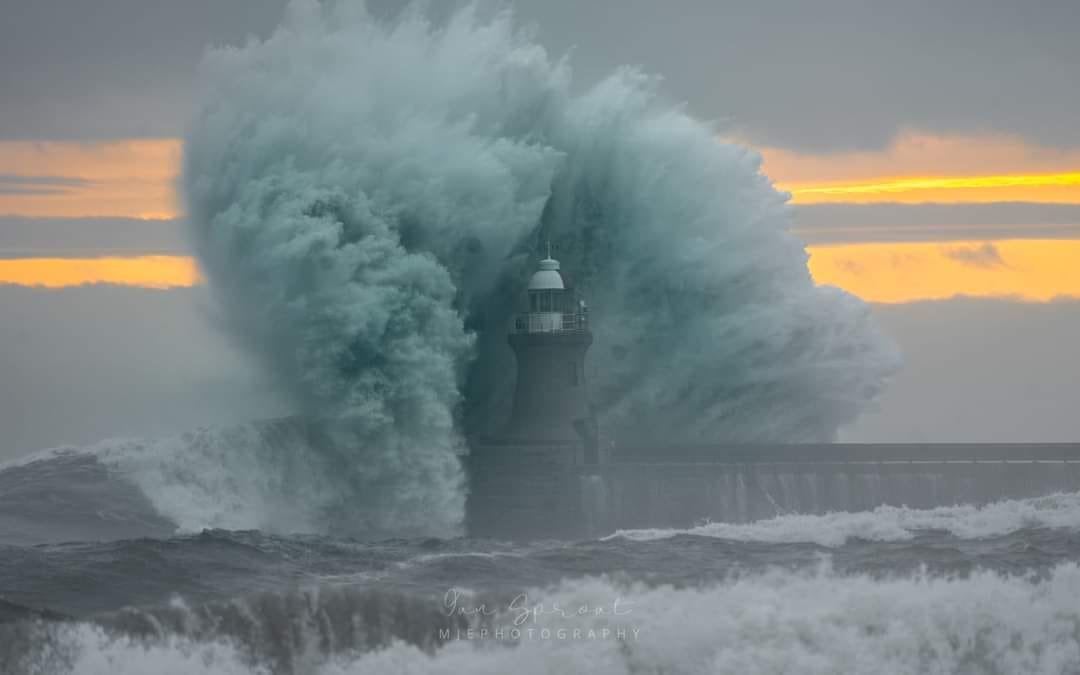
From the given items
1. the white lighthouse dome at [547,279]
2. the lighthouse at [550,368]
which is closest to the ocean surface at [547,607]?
the lighthouse at [550,368]

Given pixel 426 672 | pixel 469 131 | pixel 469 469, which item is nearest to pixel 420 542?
pixel 469 469

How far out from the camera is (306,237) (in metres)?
42.7

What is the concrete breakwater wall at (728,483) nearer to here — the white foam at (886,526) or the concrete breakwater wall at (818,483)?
the concrete breakwater wall at (818,483)

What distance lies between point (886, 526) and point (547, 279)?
11845 mm

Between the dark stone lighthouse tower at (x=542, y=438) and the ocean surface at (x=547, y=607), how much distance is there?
27.2 feet

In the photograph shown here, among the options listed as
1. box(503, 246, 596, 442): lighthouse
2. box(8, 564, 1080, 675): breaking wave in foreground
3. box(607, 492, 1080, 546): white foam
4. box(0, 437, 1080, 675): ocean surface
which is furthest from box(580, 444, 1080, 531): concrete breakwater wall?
box(8, 564, 1080, 675): breaking wave in foreground

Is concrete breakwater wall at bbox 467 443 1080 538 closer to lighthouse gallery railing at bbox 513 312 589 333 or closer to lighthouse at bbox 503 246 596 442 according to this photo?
lighthouse at bbox 503 246 596 442

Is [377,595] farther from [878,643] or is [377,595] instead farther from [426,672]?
[878,643]

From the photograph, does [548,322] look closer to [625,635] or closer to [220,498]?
[220,498]

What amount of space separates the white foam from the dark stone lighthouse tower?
5.90 meters

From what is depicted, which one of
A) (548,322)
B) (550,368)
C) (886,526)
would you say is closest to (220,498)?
(550,368)

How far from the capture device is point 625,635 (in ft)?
93.8

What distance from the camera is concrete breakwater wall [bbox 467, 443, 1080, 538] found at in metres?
43.4

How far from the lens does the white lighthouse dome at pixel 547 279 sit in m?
44.7
